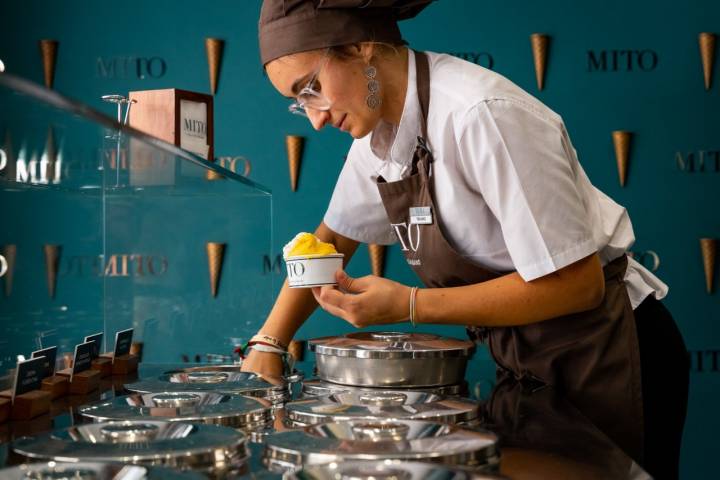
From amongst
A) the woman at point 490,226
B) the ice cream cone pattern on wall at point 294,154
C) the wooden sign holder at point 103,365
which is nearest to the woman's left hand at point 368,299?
the woman at point 490,226

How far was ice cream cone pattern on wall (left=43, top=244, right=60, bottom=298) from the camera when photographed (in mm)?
1217

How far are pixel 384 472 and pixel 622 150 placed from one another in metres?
2.97

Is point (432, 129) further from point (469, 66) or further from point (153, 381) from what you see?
point (153, 381)

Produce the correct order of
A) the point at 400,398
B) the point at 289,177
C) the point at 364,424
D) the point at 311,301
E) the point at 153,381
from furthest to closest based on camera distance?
the point at 289,177
the point at 311,301
the point at 153,381
the point at 400,398
the point at 364,424

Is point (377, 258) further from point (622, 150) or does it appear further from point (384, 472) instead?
point (384, 472)

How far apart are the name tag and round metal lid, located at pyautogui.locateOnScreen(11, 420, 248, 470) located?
0.79 meters

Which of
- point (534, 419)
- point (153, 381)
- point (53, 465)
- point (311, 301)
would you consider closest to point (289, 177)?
point (311, 301)

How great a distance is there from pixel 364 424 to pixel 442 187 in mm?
722

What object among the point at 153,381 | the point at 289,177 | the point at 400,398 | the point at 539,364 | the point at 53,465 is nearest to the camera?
the point at 53,465

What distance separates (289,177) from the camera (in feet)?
11.7

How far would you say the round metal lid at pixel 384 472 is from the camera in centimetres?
64

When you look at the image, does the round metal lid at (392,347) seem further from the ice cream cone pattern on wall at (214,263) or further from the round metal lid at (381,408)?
the ice cream cone pattern on wall at (214,263)

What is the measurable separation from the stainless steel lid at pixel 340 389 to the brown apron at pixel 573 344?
212 mm

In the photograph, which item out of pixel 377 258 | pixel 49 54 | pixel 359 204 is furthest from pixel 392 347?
pixel 49 54
